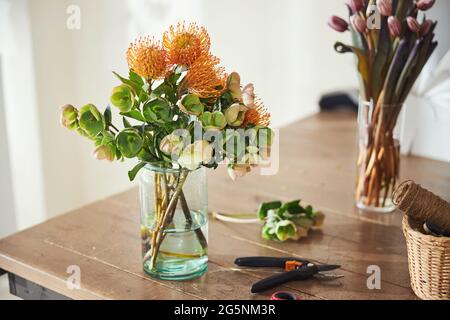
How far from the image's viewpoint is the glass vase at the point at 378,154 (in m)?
1.39

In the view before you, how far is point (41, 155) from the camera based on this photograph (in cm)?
227

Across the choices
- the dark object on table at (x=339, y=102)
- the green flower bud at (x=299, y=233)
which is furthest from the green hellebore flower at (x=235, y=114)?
the dark object on table at (x=339, y=102)

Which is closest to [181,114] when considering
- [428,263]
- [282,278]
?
[282,278]

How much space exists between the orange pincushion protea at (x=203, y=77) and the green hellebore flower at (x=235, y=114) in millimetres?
44

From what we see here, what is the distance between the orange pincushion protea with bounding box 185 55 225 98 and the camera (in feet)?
3.27

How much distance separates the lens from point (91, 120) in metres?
0.99

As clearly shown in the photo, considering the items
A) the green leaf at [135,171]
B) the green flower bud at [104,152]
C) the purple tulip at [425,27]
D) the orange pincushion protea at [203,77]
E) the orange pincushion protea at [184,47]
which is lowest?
the green leaf at [135,171]

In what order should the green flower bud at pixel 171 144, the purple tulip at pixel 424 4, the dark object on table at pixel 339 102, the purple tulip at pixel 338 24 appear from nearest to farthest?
the green flower bud at pixel 171 144 < the purple tulip at pixel 424 4 < the purple tulip at pixel 338 24 < the dark object on table at pixel 339 102

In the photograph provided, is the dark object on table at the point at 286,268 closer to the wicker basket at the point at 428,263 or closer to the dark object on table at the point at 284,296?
the dark object on table at the point at 284,296

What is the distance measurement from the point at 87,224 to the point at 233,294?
1.35 feet

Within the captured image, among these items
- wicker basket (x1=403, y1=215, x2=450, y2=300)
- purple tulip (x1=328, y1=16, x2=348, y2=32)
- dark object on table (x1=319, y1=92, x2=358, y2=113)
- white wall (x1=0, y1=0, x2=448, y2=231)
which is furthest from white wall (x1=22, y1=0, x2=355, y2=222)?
wicker basket (x1=403, y1=215, x2=450, y2=300)

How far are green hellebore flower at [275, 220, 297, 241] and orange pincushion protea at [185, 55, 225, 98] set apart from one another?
35cm

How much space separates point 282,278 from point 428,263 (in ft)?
0.80

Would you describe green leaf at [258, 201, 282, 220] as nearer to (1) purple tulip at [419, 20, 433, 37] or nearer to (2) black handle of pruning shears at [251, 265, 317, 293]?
(2) black handle of pruning shears at [251, 265, 317, 293]
